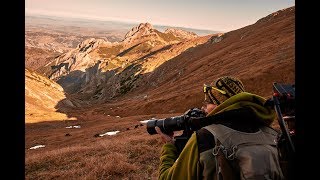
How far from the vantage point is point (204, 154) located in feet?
10.5

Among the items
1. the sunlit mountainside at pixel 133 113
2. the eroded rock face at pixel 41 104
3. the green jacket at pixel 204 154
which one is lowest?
the eroded rock face at pixel 41 104

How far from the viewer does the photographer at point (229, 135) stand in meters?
3.14

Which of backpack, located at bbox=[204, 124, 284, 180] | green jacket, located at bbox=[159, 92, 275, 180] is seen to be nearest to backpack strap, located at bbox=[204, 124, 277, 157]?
backpack, located at bbox=[204, 124, 284, 180]

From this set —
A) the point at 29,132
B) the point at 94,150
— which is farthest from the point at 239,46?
the point at 94,150

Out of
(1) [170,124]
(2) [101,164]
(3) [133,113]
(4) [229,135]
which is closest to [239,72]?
(3) [133,113]

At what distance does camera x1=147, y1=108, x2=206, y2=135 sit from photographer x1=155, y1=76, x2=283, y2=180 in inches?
10.8

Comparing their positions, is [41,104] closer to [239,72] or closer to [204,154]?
[239,72]

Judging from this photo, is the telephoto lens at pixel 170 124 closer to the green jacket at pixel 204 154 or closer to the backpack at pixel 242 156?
the green jacket at pixel 204 154

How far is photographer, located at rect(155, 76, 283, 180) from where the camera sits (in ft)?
10.3

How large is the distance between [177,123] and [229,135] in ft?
2.51

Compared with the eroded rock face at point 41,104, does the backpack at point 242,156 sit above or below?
above

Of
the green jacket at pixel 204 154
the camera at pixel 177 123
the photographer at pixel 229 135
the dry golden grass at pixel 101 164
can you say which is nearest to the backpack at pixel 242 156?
the photographer at pixel 229 135

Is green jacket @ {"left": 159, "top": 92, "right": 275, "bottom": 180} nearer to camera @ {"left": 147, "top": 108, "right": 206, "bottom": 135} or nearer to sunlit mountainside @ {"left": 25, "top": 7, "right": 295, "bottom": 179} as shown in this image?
camera @ {"left": 147, "top": 108, "right": 206, "bottom": 135}
